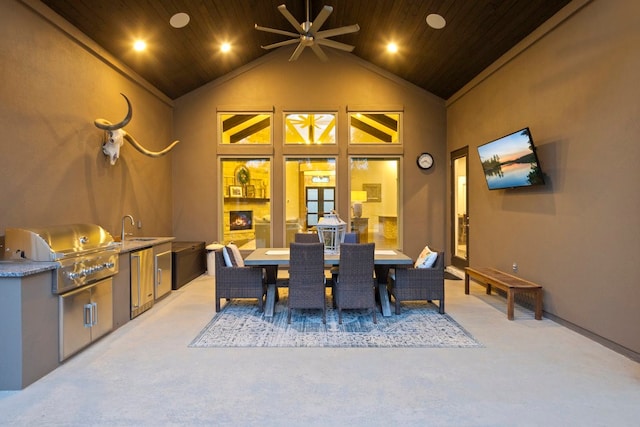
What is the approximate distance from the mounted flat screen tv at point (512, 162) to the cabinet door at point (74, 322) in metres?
4.78

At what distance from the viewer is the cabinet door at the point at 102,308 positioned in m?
3.37

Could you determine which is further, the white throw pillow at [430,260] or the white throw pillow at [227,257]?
the white throw pillow at [227,257]

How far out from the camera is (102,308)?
3.50 meters

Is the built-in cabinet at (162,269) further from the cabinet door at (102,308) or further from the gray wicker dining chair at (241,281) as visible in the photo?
the cabinet door at (102,308)

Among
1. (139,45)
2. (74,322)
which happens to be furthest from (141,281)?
(139,45)

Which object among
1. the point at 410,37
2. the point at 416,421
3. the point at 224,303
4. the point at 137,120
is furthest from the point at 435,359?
the point at 137,120

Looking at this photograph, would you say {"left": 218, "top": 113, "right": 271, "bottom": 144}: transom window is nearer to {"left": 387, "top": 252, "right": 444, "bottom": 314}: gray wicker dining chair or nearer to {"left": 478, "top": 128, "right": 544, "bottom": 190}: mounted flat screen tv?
{"left": 478, "top": 128, "right": 544, "bottom": 190}: mounted flat screen tv

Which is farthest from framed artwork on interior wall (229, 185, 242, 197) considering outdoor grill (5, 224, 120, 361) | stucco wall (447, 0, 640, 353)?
stucco wall (447, 0, 640, 353)

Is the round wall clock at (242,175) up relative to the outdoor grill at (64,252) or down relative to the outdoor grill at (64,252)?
up

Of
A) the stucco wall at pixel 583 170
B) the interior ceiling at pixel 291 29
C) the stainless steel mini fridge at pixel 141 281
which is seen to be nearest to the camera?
the stucco wall at pixel 583 170

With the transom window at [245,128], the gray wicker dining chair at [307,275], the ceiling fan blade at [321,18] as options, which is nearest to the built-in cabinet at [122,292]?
the gray wicker dining chair at [307,275]

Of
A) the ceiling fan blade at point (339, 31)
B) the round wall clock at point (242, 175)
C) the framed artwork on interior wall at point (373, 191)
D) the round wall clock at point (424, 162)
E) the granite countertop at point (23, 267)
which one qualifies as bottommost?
the granite countertop at point (23, 267)

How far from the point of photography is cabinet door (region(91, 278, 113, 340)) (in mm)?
3369

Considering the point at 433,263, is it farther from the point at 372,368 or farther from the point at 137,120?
the point at 137,120
